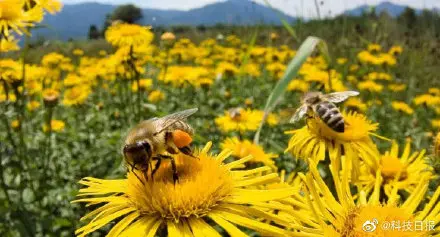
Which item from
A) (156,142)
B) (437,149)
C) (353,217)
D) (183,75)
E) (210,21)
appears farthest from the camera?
(210,21)

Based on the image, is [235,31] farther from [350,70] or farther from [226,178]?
[226,178]

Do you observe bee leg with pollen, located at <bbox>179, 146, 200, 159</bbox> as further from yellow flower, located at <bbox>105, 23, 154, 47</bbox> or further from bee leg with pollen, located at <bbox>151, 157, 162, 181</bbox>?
yellow flower, located at <bbox>105, 23, 154, 47</bbox>

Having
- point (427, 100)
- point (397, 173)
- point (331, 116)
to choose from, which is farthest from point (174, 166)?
point (427, 100)

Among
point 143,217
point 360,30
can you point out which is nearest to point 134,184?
point 143,217

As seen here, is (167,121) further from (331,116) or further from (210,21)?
(210,21)

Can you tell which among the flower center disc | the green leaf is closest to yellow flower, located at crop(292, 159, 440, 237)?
the flower center disc

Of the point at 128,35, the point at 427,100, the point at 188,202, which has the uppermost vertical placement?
the point at 128,35

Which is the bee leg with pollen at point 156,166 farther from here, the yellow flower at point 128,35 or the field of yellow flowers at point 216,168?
the yellow flower at point 128,35
